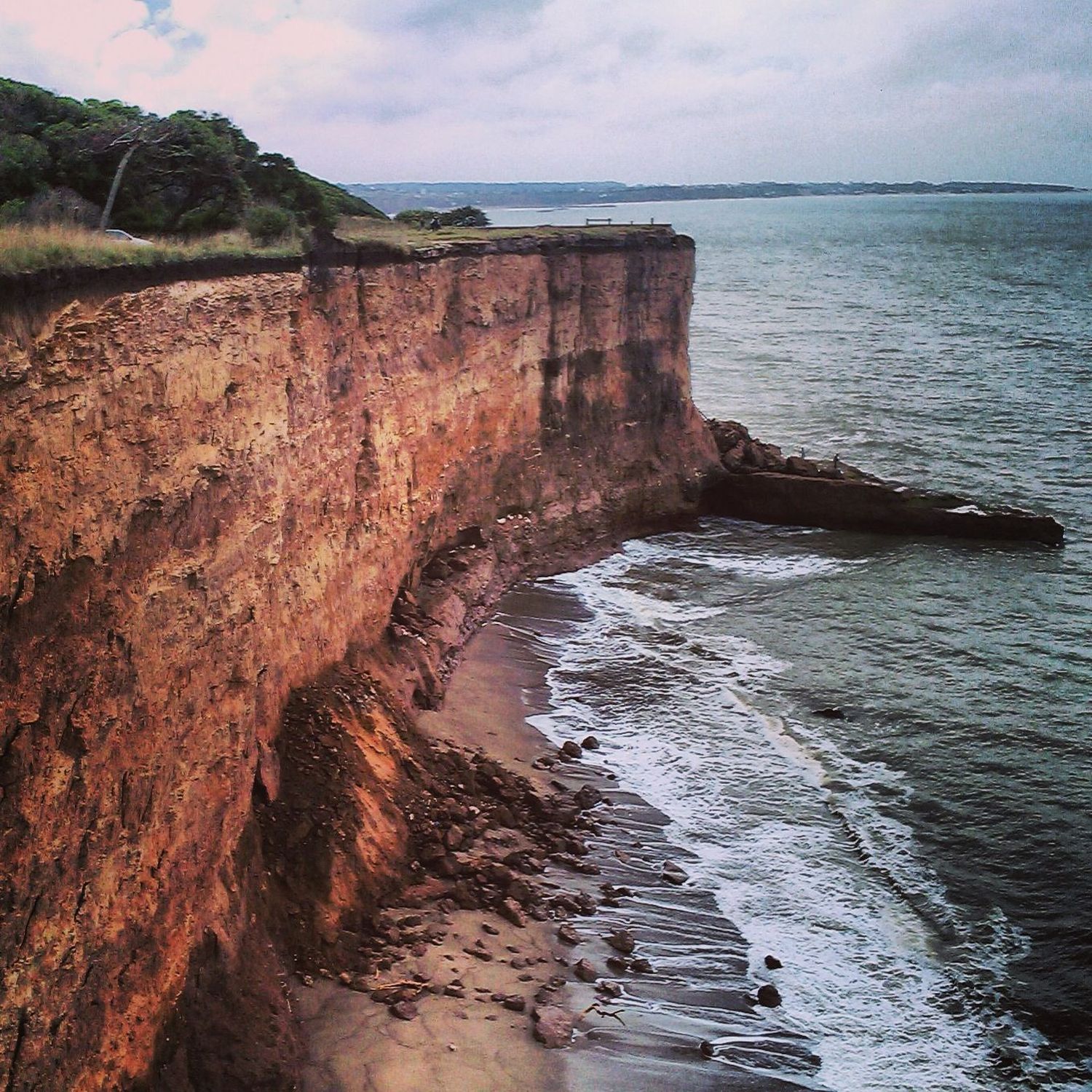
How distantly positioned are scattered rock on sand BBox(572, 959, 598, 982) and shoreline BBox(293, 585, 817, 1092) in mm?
18

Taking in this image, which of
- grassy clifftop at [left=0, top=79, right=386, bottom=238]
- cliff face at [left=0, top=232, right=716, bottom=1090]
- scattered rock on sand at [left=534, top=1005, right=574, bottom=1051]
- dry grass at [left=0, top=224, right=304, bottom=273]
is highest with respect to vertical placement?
grassy clifftop at [left=0, top=79, right=386, bottom=238]

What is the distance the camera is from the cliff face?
10.6 m

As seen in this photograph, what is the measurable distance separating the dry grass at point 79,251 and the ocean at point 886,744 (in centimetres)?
968

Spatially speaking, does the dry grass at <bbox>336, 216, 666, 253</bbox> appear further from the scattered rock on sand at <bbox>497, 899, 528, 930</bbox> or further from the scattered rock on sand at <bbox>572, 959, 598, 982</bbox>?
the scattered rock on sand at <bbox>572, 959, 598, 982</bbox>

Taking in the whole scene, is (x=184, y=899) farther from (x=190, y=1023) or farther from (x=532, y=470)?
(x=532, y=470)

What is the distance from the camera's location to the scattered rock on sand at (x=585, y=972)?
48.1 feet

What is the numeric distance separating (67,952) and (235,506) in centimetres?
546

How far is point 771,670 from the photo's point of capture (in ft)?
78.0

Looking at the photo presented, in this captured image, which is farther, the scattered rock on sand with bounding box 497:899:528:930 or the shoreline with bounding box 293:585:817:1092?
the scattered rock on sand with bounding box 497:899:528:930

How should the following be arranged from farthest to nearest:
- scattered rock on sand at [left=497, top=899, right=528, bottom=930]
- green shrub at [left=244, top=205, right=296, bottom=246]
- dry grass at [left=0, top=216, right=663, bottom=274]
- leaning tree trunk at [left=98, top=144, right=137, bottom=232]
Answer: leaning tree trunk at [left=98, top=144, right=137, bottom=232]
green shrub at [left=244, top=205, right=296, bottom=246]
scattered rock on sand at [left=497, top=899, right=528, bottom=930]
dry grass at [left=0, top=216, right=663, bottom=274]

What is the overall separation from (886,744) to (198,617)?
12319 millimetres

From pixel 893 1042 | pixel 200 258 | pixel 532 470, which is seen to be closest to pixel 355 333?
pixel 200 258

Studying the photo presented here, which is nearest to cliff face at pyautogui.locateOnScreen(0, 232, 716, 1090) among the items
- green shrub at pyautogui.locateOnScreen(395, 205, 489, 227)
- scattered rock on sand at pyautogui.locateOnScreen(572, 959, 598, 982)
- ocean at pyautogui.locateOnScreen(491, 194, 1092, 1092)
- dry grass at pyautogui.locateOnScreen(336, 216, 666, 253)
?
dry grass at pyautogui.locateOnScreen(336, 216, 666, 253)

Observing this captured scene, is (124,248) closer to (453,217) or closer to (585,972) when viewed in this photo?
(585,972)
